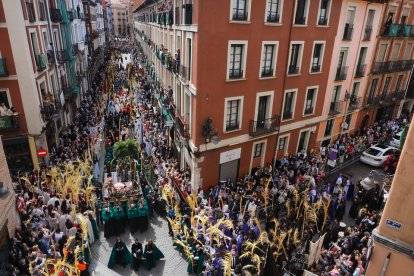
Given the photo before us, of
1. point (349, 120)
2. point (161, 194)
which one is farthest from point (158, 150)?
point (349, 120)

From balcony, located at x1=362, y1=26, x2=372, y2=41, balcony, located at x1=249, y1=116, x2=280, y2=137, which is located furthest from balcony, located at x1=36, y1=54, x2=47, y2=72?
balcony, located at x1=362, y1=26, x2=372, y2=41

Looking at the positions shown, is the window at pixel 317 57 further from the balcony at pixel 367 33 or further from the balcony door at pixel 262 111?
the balcony at pixel 367 33

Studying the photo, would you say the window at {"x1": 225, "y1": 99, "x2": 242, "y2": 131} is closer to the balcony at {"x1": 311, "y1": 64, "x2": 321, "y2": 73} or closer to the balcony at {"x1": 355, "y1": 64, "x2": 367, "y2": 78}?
the balcony at {"x1": 311, "y1": 64, "x2": 321, "y2": 73}

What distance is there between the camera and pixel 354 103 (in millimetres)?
25188

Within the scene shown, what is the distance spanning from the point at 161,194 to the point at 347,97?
1734 cm

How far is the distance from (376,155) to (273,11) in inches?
A: 559

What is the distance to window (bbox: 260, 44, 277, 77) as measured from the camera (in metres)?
17.9

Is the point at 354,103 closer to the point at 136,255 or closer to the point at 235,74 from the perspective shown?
the point at 235,74

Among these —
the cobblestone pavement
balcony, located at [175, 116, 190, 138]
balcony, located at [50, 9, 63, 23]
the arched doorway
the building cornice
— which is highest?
balcony, located at [50, 9, 63, 23]

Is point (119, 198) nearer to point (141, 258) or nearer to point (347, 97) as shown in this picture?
point (141, 258)

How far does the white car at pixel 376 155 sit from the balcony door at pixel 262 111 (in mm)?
9925

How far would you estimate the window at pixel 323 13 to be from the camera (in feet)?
63.2

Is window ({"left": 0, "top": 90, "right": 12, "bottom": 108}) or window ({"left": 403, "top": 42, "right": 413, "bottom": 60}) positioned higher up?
window ({"left": 403, "top": 42, "right": 413, "bottom": 60})

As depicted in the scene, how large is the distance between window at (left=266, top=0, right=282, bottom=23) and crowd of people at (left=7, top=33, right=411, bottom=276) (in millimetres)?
9712
